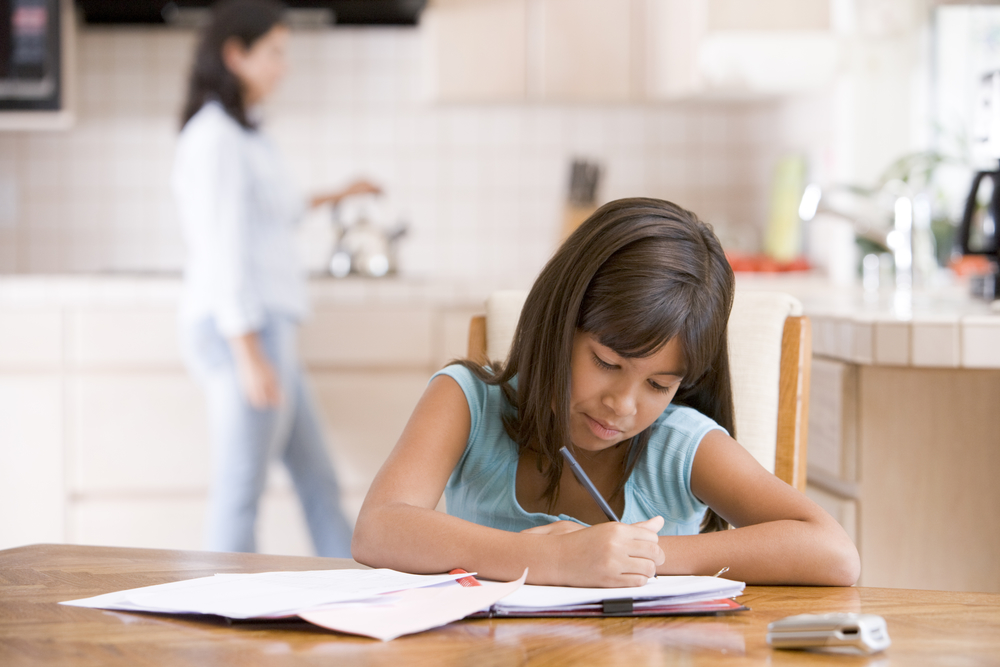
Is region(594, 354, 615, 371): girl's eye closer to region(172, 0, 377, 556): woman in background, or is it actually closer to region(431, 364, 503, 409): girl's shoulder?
region(431, 364, 503, 409): girl's shoulder

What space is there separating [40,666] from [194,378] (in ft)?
7.12

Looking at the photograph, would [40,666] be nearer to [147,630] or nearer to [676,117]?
[147,630]

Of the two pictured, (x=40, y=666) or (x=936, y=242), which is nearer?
(x=40, y=666)

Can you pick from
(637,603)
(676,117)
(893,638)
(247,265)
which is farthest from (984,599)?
(676,117)

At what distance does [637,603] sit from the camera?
0.69 meters

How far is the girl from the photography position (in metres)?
0.84

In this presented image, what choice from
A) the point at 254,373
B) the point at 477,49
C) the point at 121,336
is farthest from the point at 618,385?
the point at 477,49

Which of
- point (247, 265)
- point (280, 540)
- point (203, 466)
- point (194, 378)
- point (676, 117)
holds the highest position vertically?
point (676, 117)

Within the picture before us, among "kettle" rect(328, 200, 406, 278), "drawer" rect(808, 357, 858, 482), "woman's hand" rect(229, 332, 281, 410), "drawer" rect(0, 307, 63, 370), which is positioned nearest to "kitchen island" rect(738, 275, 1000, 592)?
"drawer" rect(808, 357, 858, 482)

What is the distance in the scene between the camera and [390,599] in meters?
0.68

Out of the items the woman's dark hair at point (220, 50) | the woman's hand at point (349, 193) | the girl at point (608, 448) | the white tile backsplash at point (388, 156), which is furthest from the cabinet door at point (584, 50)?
the girl at point (608, 448)

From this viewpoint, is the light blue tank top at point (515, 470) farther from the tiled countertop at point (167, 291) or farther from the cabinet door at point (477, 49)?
the cabinet door at point (477, 49)

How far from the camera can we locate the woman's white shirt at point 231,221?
214 centimetres

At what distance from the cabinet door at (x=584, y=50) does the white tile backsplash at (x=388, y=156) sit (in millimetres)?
210
